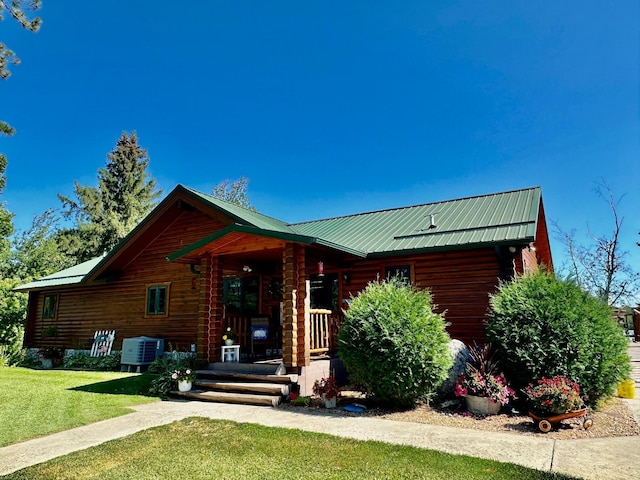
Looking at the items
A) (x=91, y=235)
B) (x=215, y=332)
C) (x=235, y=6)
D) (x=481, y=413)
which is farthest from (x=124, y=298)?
(x=91, y=235)

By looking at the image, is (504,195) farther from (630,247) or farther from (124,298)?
(630,247)

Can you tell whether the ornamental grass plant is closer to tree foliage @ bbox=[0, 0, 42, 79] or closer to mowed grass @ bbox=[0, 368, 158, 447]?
mowed grass @ bbox=[0, 368, 158, 447]

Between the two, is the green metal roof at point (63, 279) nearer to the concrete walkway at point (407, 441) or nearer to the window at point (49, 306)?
the window at point (49, 306)

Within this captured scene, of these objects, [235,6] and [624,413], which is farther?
[235,6]

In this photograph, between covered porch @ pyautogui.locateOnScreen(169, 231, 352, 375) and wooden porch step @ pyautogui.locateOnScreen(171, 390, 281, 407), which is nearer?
wooden porch step @ pyautogui.locateOnScreen(171, 390, 281, 407)

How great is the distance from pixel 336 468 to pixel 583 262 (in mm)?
28170

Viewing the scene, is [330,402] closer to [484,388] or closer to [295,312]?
Result: [295,312]

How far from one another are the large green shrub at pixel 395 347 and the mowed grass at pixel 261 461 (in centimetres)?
198

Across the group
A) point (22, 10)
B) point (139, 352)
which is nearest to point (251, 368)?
point (139, 352)

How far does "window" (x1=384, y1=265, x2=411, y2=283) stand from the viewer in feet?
35.8

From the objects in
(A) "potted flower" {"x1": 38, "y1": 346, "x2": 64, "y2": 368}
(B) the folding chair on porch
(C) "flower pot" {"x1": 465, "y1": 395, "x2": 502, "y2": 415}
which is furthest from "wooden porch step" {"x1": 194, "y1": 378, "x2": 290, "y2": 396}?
(A) "potted flower" {"x1": 38, "y1": 346, "x2": 64, "y2": 368}

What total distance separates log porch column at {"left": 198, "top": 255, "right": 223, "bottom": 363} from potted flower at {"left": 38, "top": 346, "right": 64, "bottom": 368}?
29.2 feet

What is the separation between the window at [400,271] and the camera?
10914 mm

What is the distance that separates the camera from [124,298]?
15.2 m
